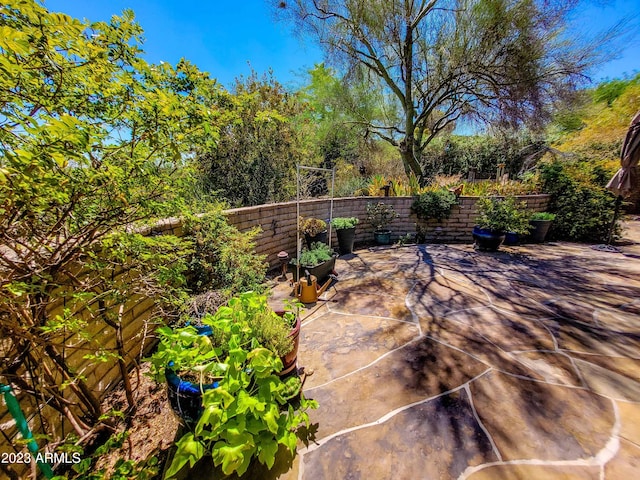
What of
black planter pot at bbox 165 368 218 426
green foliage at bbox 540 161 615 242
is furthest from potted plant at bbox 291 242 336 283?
green foliage at bbox 540 161 615 242

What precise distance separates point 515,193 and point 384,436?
6962 mm

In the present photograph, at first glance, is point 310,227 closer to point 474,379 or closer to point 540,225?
point 474,379

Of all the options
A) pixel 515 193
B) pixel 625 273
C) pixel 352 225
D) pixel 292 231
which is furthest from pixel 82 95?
pixel 515 193

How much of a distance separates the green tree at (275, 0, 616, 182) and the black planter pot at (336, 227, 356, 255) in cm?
516

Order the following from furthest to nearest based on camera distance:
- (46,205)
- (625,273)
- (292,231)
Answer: (292,231), (625,273), (46,205)

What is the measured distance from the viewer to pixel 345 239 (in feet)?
16.8

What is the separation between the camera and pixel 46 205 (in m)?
1.00

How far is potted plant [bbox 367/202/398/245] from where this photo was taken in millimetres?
5898

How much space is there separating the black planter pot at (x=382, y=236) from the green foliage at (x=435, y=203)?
0.99 m

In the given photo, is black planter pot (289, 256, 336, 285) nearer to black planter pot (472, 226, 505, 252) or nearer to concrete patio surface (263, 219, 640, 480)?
concrete patio surface (263, 219, 640, 480)

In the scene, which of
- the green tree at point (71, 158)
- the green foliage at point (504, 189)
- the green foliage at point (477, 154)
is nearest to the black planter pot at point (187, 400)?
the green tree at point (71, 158)

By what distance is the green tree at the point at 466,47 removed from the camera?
590cm

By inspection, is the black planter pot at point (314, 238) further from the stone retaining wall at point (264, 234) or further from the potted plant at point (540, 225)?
the potted plant at point (540, 225)

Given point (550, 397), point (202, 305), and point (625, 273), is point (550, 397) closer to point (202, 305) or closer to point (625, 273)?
point (202, 305)
